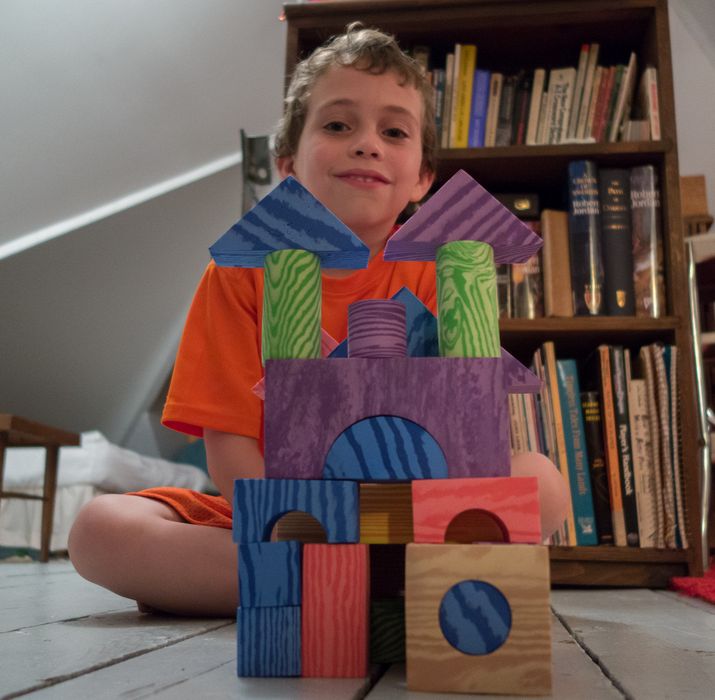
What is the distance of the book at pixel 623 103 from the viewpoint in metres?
1.63

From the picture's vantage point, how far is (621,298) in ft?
5.02

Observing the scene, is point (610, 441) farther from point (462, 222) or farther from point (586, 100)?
point (462, 222)

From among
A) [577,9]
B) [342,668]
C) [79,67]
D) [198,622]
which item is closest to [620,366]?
[577,9]

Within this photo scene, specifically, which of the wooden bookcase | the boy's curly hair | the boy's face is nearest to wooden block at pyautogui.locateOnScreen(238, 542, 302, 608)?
the boy's face

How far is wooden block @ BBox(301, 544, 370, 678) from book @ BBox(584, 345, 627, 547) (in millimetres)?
1029

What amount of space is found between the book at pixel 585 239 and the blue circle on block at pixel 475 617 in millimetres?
1109

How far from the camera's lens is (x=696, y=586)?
1.24 m

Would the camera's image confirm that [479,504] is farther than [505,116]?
No

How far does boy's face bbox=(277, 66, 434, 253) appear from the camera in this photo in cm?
106

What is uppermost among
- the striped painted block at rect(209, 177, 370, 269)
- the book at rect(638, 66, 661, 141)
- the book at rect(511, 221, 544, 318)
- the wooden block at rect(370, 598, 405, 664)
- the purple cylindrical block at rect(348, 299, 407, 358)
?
the book at rect(638, 66, 661, 141)

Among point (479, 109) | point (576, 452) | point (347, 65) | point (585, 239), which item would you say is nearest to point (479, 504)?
point (347, 65)

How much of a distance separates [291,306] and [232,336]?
0.44 m

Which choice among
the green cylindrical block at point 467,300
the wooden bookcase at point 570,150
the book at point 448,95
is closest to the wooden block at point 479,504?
the green cylindrical block at point 467,300

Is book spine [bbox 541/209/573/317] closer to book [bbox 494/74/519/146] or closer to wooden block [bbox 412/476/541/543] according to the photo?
book [bbox 494/74/519/146]
